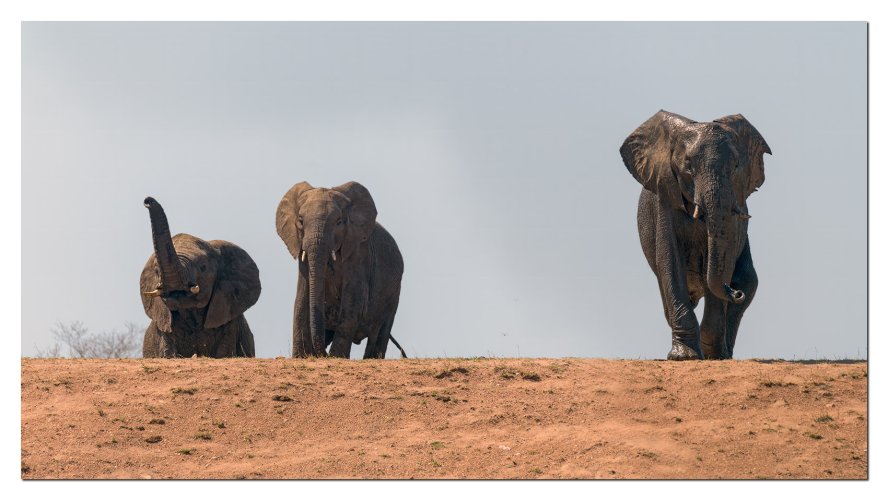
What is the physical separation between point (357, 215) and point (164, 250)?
3.69m

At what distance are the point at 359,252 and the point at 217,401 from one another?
27.4 feet

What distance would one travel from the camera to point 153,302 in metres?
33.2

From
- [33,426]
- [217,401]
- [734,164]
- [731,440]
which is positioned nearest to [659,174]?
[734,164]

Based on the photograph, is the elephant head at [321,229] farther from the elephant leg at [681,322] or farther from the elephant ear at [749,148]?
the elephant ear at [749,148]

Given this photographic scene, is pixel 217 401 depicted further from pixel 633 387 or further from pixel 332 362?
pixel 633 387

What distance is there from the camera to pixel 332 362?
23.9 metres

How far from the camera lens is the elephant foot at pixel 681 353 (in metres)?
23.8

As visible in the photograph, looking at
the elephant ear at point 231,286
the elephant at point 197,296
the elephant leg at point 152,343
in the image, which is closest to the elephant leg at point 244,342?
the elephant at point 197,296

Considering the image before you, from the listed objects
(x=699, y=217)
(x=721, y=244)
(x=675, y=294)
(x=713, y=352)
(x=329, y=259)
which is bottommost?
(x=713, y=352)

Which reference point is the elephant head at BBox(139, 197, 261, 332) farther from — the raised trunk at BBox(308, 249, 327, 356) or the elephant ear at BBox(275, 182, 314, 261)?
the raised trunk at BBox(308, 249, 327, 356)

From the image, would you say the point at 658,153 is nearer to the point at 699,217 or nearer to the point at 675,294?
the point at 699,217

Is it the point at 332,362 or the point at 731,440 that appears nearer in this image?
the point at 731,440

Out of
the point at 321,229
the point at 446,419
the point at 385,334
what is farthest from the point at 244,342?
the point at 446,419

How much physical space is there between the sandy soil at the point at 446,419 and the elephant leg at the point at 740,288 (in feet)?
7.59
